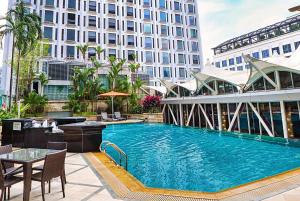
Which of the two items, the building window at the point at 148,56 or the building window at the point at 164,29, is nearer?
the building window at the point at 148,56

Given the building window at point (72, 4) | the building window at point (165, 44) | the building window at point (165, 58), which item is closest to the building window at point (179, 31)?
the building window at point (165, 44)

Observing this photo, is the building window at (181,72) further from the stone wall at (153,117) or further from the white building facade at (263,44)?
the stone wall at (153,117)

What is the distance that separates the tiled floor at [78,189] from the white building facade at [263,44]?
35317 millimetres

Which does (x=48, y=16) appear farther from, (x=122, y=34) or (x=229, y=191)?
(x=229, y=191)

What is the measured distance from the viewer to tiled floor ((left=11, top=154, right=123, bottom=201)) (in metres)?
4.04

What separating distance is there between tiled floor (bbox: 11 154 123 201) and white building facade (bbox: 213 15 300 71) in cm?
3532

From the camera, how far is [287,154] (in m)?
9.01

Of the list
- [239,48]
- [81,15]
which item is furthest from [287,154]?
[239,48]

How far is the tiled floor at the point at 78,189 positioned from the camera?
4039 mm

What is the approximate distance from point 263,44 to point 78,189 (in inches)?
1972

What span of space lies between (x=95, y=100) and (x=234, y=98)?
1929 cm

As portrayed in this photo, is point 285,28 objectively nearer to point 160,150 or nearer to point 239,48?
point 239,48

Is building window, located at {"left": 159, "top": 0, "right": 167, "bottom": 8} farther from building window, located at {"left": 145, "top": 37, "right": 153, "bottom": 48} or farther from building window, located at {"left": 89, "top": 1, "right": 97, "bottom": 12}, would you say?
building window, located at {"left": 89, "top": 1, "right": 97, "bottom": 12}

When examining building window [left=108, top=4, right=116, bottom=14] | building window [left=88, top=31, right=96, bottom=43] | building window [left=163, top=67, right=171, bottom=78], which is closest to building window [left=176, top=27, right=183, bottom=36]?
building window [left=163, top=67, right=171, bottom=78]
